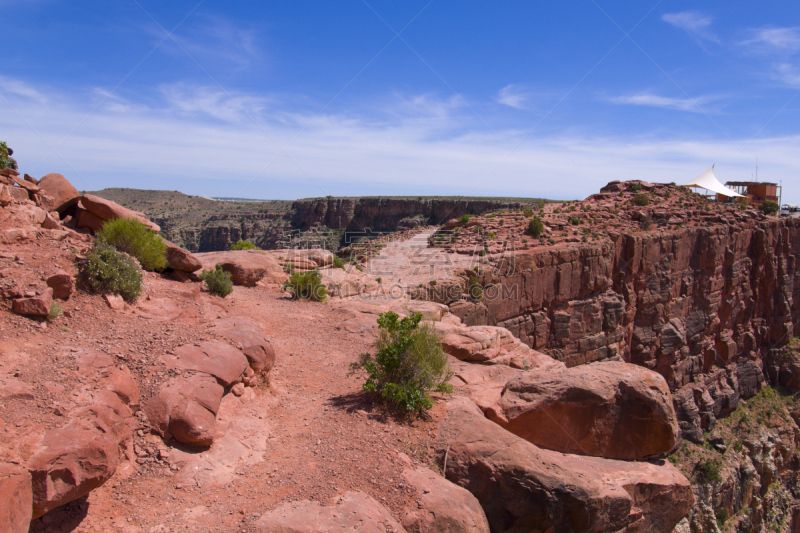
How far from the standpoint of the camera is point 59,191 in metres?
9.92

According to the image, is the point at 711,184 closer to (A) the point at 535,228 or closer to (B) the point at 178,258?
(A) the point at 535,228

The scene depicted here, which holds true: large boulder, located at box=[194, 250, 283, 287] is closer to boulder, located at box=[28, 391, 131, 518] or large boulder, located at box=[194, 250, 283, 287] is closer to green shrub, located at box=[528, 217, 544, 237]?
boulder, located at box=[28, 391, 131, 518]

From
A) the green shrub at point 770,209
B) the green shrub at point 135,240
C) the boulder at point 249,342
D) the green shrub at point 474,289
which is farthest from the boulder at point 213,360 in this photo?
the green shrub at point 770,209

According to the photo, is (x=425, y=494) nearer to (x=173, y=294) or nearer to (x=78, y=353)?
(x=78, y=353)

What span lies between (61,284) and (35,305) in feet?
3.12

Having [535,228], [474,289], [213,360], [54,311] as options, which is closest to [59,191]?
[54,311]

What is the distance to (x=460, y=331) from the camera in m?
11.4

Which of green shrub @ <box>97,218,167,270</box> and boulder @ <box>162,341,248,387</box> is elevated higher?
green shrub @ <box>97,218,167,270</box>

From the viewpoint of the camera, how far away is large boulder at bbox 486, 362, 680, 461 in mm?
7582

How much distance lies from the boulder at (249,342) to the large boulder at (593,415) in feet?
12.7

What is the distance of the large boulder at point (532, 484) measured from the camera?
5.83 meters

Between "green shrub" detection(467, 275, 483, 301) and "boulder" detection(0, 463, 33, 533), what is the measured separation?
1413 centimetres

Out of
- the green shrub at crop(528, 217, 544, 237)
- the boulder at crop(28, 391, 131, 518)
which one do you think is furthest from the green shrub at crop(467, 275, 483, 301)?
the boulder at crop(28, 391, 131, 518)

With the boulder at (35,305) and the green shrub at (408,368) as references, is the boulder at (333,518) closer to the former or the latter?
the green shrub at (408,368)
